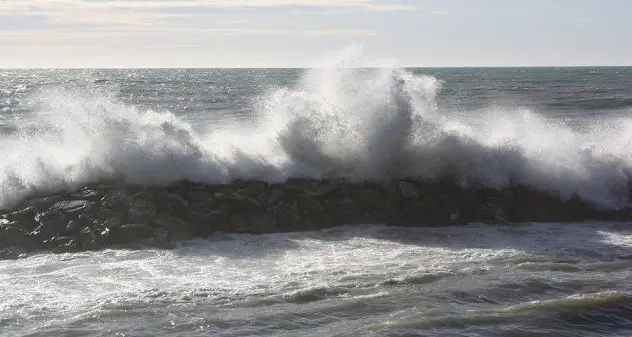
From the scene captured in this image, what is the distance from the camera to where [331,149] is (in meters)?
15.3

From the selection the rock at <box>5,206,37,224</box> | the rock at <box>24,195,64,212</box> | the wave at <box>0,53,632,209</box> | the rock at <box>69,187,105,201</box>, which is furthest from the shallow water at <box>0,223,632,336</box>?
the wave at <box>0,53,632,209</box>

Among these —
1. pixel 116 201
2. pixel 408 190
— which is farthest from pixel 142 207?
pixel 408 190

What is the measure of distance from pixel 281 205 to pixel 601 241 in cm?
543

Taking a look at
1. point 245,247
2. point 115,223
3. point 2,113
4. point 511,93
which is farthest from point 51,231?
point 511,93

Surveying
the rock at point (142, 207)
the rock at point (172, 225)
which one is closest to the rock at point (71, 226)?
the rock at point (142, 207)

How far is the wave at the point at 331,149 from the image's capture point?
1409 cm

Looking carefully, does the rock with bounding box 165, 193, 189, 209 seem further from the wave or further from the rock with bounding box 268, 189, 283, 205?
the rock with bounding box 268, 189, 283, 205

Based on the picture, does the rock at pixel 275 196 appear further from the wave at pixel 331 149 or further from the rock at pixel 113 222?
the rock at pixel 113 222

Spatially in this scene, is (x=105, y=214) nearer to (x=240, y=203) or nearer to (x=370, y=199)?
(x=240, y=203)

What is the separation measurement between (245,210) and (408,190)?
322 centimetres

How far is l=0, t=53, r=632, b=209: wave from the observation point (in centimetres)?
1409

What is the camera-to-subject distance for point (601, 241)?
39.8ft

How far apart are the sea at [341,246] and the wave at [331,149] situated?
4 centimetres

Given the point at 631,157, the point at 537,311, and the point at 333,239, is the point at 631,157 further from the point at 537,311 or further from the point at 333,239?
the point at 537,311
